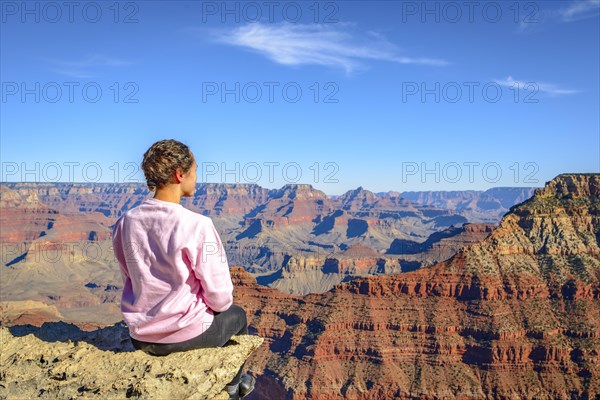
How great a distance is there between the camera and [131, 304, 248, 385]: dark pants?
5.70 m

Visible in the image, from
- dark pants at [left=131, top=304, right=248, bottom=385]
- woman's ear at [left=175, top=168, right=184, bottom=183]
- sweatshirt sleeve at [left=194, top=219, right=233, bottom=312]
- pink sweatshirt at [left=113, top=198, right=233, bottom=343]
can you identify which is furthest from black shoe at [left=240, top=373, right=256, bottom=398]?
woman's ear at [left=175, top=168, right=184, bottom=183]

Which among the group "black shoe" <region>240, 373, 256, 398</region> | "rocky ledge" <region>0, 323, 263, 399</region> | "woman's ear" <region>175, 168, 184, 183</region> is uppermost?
"woman's ear" <region>175, 168, 184, 183</region>

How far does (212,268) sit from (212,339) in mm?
1117

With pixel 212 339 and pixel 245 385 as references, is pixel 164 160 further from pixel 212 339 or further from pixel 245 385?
pixel 245 385

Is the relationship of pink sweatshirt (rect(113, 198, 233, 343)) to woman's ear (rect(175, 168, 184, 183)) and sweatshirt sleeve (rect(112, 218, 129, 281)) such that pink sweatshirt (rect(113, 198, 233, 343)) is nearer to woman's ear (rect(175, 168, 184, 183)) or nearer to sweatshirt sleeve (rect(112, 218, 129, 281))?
sweatshirt sleeve (rect(112, 218, 129, 281))

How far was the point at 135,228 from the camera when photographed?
17.6 ft

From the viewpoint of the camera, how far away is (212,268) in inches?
205

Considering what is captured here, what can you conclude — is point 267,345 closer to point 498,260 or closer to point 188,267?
point 498,260

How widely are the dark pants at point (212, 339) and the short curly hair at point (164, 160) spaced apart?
1.75 metres

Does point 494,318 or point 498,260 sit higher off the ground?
point 498,260

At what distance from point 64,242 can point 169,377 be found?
201 metres

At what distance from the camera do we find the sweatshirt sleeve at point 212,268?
5172mm

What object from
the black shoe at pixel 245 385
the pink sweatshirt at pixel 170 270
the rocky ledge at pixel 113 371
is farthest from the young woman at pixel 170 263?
the rocky ledge at pixel 113 371

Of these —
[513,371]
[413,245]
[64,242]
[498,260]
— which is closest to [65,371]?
[513,371]
